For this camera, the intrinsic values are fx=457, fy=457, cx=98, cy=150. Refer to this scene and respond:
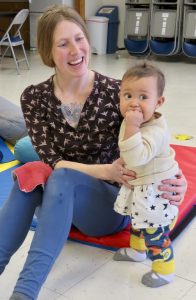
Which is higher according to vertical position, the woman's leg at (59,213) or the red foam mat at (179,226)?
the woman's leg at (59,213)

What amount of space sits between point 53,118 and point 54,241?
475mm

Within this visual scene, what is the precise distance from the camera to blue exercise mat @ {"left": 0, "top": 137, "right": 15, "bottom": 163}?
104 inches

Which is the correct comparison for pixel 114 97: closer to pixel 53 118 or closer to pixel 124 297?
pixel 53 118

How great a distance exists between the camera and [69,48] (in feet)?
5.05

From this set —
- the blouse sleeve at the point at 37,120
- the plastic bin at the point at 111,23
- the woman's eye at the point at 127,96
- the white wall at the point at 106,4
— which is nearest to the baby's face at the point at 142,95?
the woman's eye at the point at 127,96

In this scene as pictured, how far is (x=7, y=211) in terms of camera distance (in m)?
1.41

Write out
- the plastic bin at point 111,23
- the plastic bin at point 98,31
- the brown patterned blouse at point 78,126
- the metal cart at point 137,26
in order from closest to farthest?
the brown patterned blouse at point 78,126
the metal cart at point 137,26
the plastic bin at point 98,31
the plastic bin at point 111,23

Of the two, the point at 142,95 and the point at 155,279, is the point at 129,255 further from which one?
the point at 142,95

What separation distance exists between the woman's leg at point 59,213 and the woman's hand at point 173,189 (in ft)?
0.71

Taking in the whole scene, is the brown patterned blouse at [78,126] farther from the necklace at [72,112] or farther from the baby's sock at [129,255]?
the baby's sock at [129,255]

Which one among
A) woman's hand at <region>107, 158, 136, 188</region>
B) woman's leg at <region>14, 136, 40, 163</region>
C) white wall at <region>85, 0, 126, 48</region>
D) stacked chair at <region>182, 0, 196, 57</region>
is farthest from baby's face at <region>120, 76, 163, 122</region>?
white wall at <region>85, 0, 126, 48</region>

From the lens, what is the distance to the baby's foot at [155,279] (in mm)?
1510

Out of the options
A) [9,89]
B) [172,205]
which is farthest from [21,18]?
[172,205]

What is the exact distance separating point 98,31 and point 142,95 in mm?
6320
